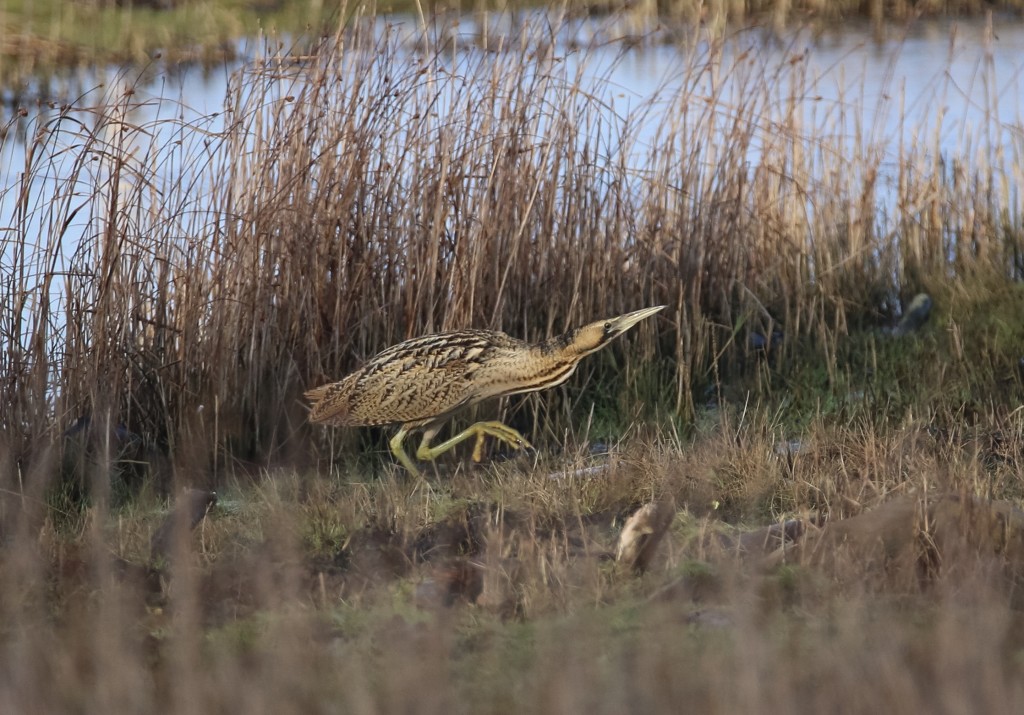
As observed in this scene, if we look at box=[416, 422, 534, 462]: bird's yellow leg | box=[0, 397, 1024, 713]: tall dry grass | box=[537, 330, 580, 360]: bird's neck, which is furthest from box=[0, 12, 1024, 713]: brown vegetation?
box=[537, 330, 580, 360]: bird's neck

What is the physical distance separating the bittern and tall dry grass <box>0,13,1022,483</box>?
42cm

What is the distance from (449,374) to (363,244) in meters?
0.90

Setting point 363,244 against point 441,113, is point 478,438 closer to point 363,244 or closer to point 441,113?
point 363,244

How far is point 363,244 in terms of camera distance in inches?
207

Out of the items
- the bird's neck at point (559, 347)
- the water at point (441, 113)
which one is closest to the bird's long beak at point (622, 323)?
the bird's neck at point (559, 347)

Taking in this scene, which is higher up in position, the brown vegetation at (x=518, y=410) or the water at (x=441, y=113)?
the water at (x=441, y=113)

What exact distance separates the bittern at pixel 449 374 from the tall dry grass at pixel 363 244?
42 cm

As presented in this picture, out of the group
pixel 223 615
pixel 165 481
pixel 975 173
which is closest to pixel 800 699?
pixel 223 615

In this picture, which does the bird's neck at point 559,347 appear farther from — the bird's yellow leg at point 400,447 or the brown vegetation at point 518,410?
the bird's yellow leg at point 400,447

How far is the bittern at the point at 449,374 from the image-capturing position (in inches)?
180

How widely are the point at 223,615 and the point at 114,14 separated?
14512mm

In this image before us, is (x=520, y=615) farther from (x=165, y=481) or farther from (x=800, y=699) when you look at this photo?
(x=165, y=481)

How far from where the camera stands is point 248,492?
4684 mm

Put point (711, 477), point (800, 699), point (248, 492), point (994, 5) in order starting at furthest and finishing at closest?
point (994, 5)
point (248, 492)
point (711, 477)
point (800, 699)
